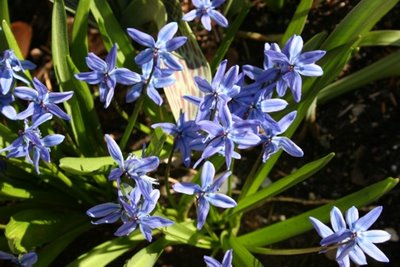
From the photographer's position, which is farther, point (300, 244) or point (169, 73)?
point (300, 244)

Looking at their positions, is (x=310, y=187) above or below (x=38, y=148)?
below

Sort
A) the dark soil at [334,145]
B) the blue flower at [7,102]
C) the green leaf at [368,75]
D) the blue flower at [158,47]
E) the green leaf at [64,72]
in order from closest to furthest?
the blue flower at [158,47] < the blue flower at [7,102] < the green leaf at [64,72] < the green leaf at [368,75] < the dark soil at [334,145]

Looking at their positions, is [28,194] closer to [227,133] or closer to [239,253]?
[239,253]

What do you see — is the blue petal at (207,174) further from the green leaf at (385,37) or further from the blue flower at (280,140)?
the green leaf at (385,37)

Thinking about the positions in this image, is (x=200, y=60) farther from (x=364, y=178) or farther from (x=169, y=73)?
(x=364, y=178)

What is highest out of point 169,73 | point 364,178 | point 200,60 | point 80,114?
point 169,73

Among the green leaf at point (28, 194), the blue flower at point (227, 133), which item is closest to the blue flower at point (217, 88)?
the blue flower at point (227, 133)

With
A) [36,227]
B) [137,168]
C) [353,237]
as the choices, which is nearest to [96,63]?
[137,168]

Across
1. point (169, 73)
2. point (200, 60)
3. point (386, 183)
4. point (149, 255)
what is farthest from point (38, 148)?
point (386, 183)
